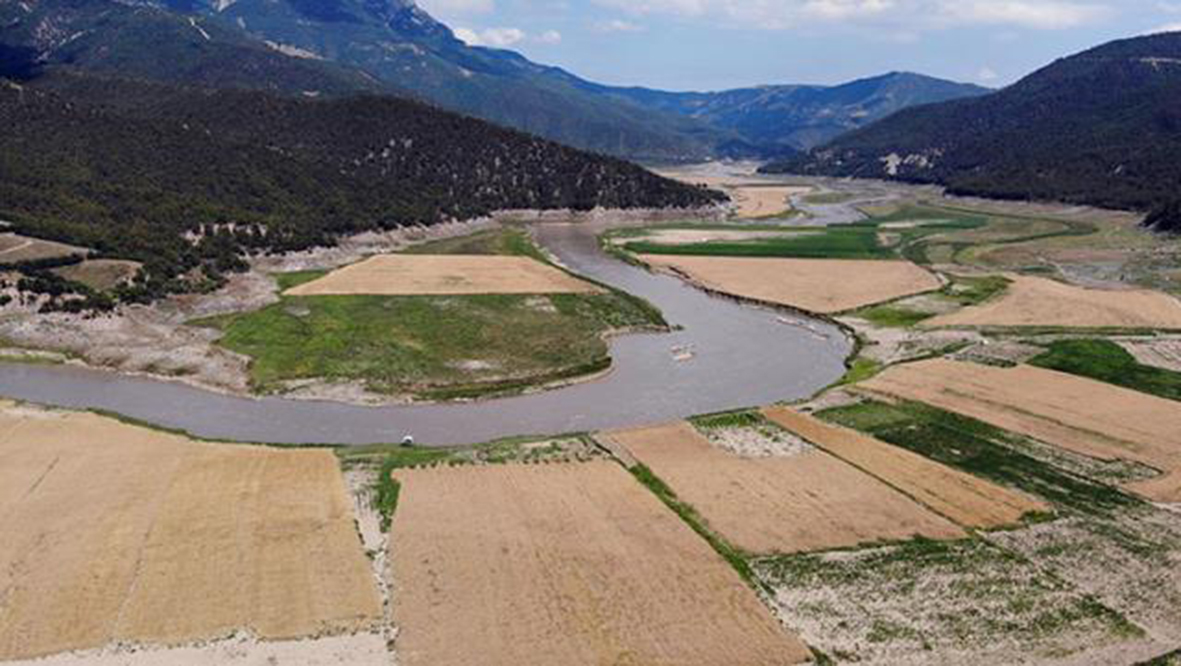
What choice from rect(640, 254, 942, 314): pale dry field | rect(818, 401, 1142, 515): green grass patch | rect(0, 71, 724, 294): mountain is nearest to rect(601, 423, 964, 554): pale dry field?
rect(818, 401, 1142, 515): green grass patch

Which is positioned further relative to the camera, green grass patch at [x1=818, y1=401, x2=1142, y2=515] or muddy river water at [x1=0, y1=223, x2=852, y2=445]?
muddy river water at [x1=0, y1=223, x2=852, y2=445]

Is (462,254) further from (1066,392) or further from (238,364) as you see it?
(1066,392)

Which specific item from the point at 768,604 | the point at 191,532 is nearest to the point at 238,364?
the point at 191,532

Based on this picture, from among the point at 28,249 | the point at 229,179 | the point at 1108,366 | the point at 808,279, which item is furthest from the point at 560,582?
the point at 229,179

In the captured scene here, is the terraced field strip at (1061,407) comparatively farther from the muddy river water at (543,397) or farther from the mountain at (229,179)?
the mountain at (229,179)

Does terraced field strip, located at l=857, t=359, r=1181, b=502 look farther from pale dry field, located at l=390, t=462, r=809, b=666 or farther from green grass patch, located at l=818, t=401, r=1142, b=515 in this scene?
pale dry field, located at l=390, t=462, r=809, b=666
